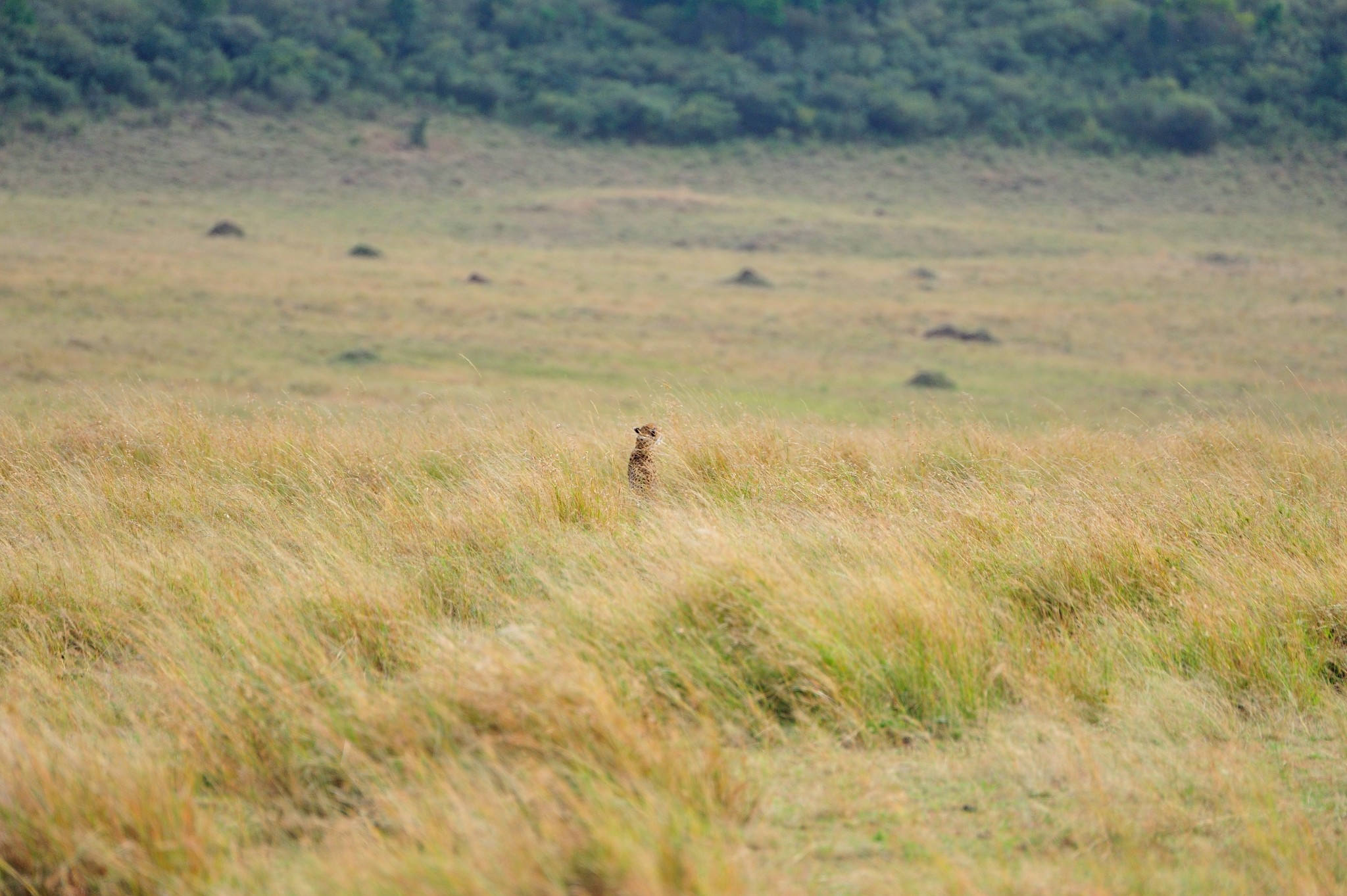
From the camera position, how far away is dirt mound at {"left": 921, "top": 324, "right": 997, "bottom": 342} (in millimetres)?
28094

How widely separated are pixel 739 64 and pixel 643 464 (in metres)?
62.8

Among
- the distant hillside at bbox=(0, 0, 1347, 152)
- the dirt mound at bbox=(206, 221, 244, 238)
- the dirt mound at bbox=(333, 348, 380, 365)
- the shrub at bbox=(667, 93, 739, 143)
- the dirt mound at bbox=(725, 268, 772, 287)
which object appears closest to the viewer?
the dirt mound at bbox=(333, 348, 380, 365)

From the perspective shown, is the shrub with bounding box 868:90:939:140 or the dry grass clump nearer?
the dry grass clump

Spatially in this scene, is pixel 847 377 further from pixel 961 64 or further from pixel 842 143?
pixel 961 64

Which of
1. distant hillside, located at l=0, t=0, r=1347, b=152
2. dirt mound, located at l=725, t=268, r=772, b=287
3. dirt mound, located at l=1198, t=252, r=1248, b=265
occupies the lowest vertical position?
dirt mound, located at l=725, t=268, r=772, b=287

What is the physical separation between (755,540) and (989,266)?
38.6 meters

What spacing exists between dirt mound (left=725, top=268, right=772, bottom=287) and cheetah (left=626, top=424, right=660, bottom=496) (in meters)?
29.8

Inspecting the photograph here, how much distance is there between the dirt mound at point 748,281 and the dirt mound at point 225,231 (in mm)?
15499

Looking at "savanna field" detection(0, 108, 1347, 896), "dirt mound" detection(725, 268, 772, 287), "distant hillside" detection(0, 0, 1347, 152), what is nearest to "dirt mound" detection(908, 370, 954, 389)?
"dirt mound" detection(725, 268, 772, 287)

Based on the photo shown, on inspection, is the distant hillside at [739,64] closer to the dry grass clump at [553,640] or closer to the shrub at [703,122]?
the shrub at [703,122]

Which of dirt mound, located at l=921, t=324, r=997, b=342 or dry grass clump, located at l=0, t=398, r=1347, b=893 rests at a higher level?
dry grass clump, located at l=0, t=398, r=1347, b=893

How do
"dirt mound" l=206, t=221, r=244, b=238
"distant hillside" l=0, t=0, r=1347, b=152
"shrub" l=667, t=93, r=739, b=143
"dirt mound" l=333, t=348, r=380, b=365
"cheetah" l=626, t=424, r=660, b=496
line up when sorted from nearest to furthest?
"cheetah" l=626, t=424, r=660, b=496, "dirt mound" l=333, t=348, r=380, b=365, "dirt mound" l=206, t=221, r=244, b=238, "distant hillside" l=0, t=0, r=1347, b=152, "shrub" l=667, t=93, r=739, b=143

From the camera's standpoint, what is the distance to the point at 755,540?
4711mm

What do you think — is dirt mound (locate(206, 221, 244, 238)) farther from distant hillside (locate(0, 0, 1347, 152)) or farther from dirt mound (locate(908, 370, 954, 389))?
dirt mound (locate(908, 370, 954, 389))
